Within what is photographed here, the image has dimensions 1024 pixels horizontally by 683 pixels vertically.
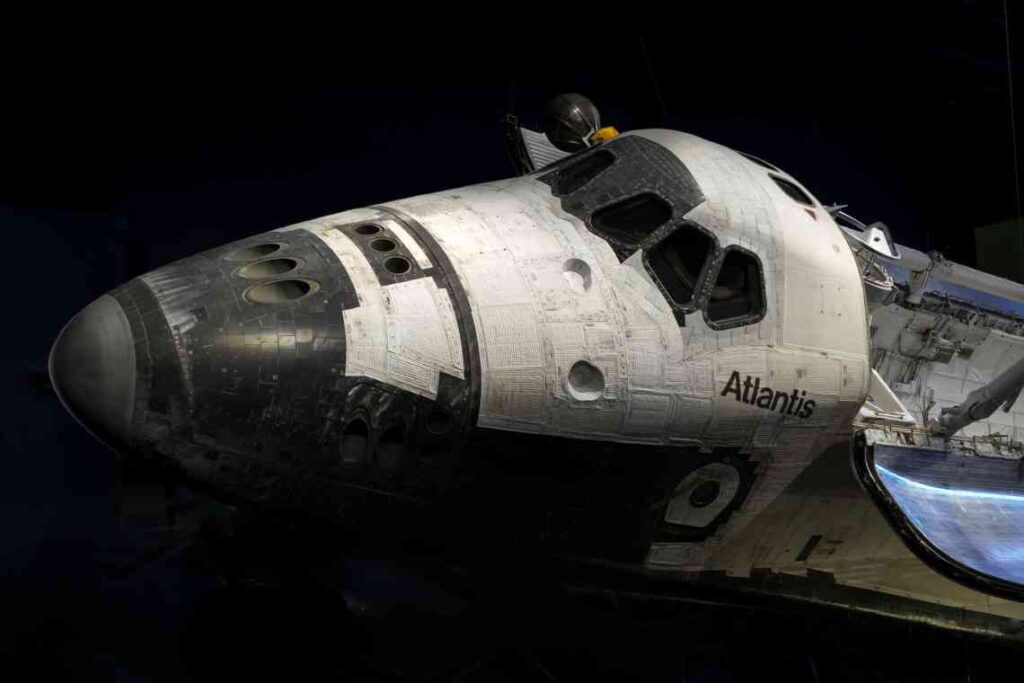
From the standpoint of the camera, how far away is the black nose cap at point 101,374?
9.26 feet

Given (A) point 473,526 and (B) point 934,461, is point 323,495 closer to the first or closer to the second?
(A) point 473,526

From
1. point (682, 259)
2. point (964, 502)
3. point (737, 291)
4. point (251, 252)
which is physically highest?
point (251, 252)

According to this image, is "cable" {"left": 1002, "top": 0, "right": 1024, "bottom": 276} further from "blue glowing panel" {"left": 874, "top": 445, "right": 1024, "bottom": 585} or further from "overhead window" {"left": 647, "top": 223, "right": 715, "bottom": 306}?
"overhead window" {"left": 647, "top": 223, "right": 715, "bottom": 306}

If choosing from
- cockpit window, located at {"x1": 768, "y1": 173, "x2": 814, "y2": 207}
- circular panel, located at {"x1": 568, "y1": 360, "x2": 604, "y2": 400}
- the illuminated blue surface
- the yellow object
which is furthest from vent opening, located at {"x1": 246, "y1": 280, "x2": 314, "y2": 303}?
the illuminated blue surface

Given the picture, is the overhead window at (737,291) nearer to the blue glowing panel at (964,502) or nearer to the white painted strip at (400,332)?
the blue glowing panel at (964,502)

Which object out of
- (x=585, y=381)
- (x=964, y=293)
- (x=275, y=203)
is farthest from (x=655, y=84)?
(x=585, y=381)

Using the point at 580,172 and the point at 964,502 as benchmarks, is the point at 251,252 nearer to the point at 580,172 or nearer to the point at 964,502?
the point at 580,172

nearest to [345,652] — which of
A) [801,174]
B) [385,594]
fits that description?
[385,594]

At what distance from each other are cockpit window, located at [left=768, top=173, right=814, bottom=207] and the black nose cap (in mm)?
2797

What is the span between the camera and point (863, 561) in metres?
4.53

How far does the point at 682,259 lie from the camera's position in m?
3.73

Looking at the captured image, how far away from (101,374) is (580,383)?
1.57m

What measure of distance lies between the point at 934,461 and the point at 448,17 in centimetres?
383

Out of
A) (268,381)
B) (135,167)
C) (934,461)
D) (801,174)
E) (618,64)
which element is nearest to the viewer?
(268,381)
